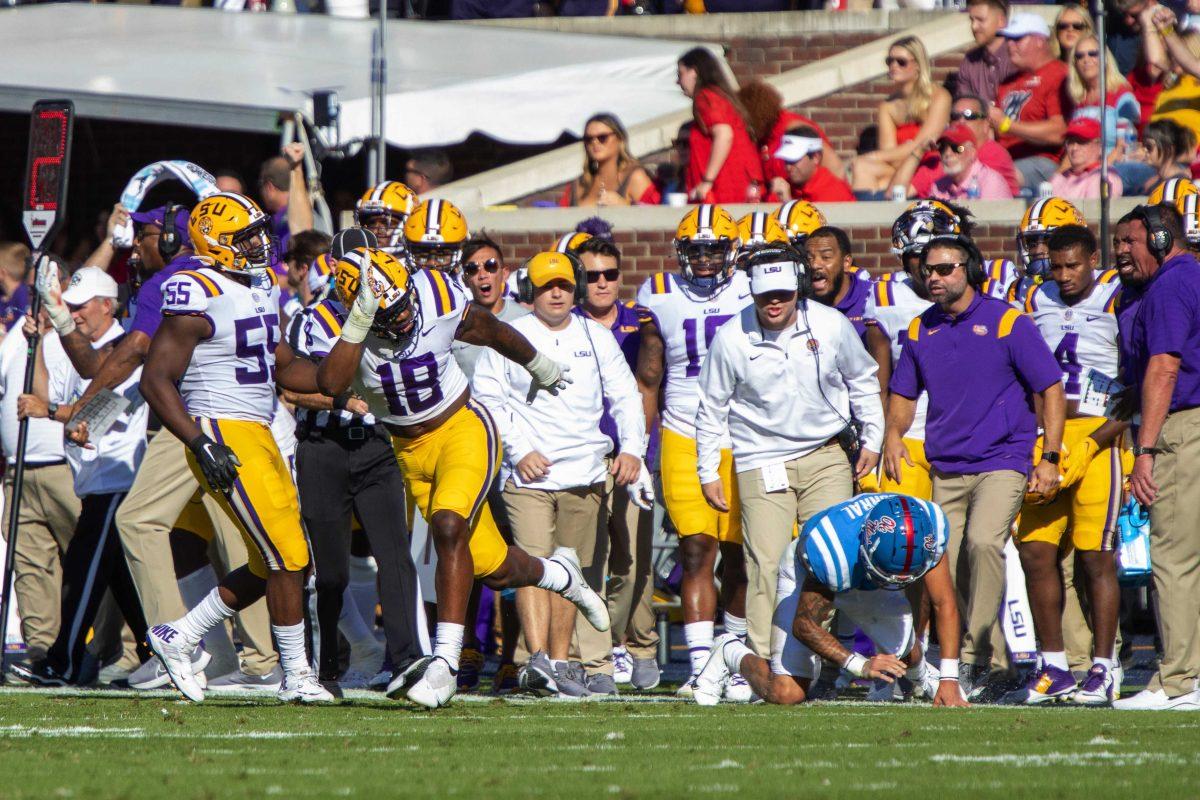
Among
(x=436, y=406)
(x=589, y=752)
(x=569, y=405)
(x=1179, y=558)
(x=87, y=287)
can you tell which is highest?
(x=87, y=287)

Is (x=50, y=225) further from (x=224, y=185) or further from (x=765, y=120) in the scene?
(x=765, y=120)

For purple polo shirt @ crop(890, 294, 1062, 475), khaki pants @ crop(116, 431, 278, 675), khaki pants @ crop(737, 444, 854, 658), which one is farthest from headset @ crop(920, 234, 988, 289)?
khaki pants @ crop(116, 431, 278, 675)

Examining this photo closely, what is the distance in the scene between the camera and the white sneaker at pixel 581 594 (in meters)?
8.84

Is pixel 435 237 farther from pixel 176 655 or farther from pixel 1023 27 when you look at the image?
pixel 1023 27

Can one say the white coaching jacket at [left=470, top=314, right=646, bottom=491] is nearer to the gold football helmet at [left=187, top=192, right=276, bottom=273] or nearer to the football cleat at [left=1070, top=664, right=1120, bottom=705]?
the gold football helmet at [left=187, top=192, right=276, bottom=273]

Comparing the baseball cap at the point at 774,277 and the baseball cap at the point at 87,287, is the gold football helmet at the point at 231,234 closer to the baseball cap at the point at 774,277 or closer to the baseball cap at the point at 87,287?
the baseball cap at the point at 87,287

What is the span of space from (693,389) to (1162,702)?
2.84 metres

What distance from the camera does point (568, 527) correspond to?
9492 mm

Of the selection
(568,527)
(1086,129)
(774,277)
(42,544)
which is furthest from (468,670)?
(1086,129)

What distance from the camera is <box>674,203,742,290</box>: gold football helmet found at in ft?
32.2

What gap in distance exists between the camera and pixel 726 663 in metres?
8.44

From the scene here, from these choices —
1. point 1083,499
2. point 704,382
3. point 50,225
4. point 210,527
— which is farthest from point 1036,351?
point 50,225

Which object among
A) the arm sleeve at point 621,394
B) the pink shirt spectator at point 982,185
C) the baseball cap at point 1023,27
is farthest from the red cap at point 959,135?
the arm sleeve at point 621,394

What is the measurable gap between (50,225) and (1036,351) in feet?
16.6
